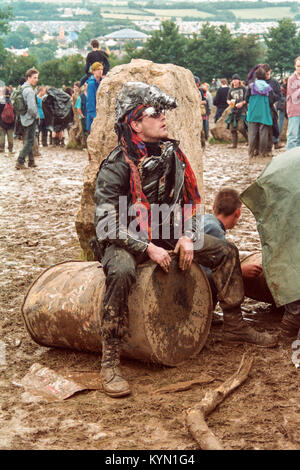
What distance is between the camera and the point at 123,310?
12.0ft

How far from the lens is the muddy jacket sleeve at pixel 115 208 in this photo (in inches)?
147

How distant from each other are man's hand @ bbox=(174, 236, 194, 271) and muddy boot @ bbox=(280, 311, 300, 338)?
833mm

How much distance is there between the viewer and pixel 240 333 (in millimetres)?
4176

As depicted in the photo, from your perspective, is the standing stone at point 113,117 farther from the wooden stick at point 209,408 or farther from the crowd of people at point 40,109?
the crowd of people at point 40,109

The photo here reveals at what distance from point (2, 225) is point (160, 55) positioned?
130ft

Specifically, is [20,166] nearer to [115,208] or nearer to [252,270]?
[252,270]

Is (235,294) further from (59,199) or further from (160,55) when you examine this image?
(160,55)

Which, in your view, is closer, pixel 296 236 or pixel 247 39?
pixel 296 236

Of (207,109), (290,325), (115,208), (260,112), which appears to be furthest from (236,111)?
(115,208)

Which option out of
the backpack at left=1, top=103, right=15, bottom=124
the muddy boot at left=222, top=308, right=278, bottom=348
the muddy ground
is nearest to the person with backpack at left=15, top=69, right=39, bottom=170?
the backpack at left=1, top=103, right=15, bottom=124

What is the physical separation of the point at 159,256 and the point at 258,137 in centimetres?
945

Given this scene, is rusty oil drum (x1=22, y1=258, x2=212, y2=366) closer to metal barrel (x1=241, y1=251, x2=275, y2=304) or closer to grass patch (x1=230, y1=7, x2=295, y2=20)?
metal barrel (x1=241, y1=251, x2=275, y2=304)

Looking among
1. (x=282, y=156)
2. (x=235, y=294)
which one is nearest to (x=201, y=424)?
(x=235, y=294)

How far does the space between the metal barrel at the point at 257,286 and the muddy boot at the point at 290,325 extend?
44 centimetres
